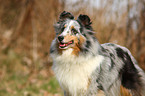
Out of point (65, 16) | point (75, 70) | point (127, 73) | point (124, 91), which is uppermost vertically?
point (65, 16)

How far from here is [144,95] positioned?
4.10 metres

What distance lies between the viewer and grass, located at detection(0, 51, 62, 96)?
6.57m

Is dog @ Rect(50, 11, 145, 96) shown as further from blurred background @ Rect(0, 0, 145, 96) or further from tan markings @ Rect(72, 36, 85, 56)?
blurred background @ Rect(0, 0, 145, 96)

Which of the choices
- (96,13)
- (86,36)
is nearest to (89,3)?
(96,13)

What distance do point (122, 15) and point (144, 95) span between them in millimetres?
3833

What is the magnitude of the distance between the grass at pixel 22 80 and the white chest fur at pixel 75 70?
8.96ft

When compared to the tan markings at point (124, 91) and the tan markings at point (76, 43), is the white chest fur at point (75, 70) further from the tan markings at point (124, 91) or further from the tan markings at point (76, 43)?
the tan markings at point (124, 91)

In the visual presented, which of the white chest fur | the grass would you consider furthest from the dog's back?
the grass

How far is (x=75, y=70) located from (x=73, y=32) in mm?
711

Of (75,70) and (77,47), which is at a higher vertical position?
(77,47)

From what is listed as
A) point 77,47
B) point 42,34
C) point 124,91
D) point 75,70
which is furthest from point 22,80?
point 124,91

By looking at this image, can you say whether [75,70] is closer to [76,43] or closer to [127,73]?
[76,43]

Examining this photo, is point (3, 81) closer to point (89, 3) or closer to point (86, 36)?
point (89, 3)

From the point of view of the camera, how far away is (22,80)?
8.23 m
